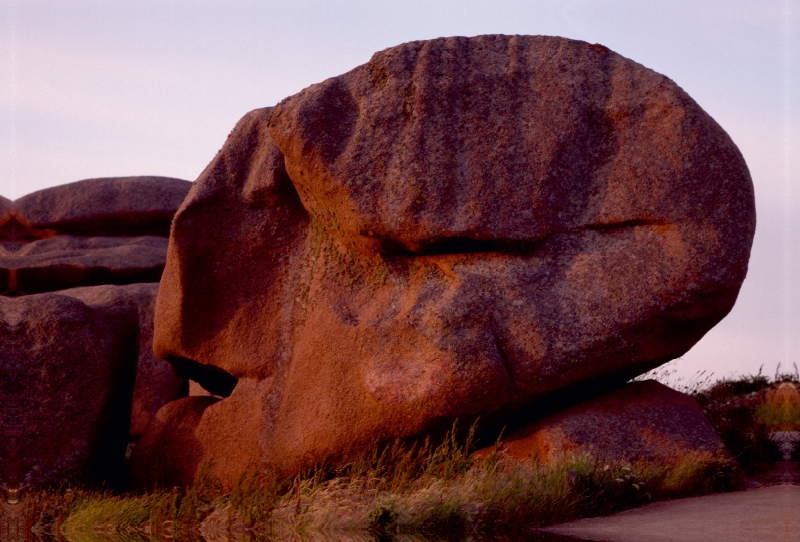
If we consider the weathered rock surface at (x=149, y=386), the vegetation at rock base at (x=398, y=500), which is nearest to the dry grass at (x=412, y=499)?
the vegetation at rock base at (x=398, y=500)

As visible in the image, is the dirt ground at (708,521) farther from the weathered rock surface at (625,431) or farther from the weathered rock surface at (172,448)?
the weathered rock surface at (172,448)

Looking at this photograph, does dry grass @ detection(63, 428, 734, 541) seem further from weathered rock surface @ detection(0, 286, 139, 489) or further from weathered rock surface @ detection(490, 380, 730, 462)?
weathered rock surface @ detection(0, 286, 139, 489)

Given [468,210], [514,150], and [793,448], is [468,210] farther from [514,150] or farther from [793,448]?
[793,448]

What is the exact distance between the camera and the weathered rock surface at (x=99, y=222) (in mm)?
16797

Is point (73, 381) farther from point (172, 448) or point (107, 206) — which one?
point (107, 206)

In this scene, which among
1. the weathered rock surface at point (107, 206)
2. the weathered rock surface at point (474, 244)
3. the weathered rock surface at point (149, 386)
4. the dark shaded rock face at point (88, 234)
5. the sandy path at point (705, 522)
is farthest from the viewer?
the weathered rock surface at point (107, 206)

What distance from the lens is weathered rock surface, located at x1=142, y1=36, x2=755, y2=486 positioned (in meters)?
9.00

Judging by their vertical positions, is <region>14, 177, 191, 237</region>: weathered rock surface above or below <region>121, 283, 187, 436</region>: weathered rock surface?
above

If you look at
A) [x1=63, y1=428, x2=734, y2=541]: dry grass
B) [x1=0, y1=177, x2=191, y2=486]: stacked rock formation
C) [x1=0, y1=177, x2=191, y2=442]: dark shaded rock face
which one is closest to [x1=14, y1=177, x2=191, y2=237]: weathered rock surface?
[x1=0, y1=177, x2=191, y2=442]: dark shaded rock face

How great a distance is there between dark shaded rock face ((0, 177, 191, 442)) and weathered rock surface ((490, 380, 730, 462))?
8811 millimetres

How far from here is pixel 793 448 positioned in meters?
11.5

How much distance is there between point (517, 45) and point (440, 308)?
Result: 3.16 meters

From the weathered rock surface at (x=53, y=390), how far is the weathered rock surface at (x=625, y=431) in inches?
180

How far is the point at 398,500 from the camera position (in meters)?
7.89
